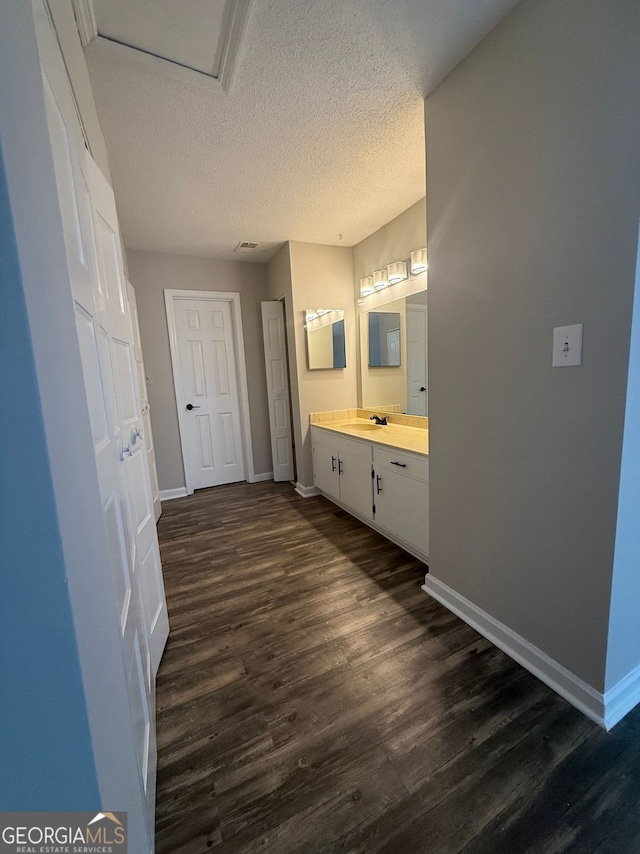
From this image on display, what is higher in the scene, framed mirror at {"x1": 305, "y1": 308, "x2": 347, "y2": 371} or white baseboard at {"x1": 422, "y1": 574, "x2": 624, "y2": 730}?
framed mirror at {"x1": 305, "y1": 308, "x2": 347, "y2": 371}

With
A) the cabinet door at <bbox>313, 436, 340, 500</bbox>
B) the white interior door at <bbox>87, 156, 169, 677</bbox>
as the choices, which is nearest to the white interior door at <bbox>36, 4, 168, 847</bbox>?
the white interior door at <bbox>87, 156, 169, 677</bbox>

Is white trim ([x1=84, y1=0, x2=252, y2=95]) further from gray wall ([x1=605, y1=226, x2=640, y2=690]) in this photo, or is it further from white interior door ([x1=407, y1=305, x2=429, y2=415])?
white interior door ([x1=407, y1=305, x2=429, y2=415])

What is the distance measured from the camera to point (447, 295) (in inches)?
59.9

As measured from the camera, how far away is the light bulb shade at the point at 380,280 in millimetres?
2848

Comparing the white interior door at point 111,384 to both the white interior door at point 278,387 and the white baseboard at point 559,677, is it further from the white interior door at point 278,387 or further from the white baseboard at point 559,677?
the white interior door at point 278,387

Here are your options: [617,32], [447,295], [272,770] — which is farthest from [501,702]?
[617,32]

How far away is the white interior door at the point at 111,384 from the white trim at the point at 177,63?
0.51m

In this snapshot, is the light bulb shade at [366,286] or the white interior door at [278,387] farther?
the white interior door at [278,387]

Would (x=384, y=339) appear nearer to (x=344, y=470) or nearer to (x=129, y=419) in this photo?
(x=344, y=470)

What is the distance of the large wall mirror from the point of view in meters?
2.59

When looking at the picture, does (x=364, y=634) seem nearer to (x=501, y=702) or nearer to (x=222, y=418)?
(x=501, y=702)

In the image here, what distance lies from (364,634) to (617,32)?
2.26m

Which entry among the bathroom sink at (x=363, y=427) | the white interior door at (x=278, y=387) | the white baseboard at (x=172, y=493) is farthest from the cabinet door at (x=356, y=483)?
the white baseboard at (x=172, y=493)

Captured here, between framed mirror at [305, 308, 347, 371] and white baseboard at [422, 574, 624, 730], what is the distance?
240cm
